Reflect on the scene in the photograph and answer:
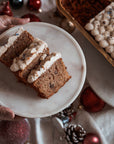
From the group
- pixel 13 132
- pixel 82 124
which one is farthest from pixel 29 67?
pixel 82 124

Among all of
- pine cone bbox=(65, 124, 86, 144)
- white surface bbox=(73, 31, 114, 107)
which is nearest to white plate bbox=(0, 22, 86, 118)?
white surface bbox=(73, 31, 114, 107)

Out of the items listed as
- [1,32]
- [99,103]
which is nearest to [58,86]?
[99,103]

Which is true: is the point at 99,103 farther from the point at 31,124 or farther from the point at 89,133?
the point at 31,124

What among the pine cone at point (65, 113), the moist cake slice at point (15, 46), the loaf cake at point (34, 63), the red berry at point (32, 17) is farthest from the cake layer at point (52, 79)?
the red berry at point (32, 17)

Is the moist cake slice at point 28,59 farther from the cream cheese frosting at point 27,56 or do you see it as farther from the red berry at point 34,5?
the red berry at point 34,5

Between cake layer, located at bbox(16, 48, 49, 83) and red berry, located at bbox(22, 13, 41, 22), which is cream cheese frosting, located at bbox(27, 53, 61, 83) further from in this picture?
red berry, located at bbox(22, 13, 41, 22)

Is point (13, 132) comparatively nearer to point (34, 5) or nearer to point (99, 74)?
point (99, 74)
